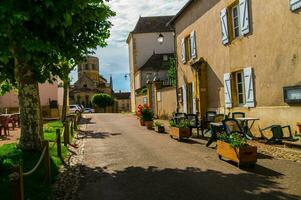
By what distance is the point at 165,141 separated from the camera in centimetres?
1514

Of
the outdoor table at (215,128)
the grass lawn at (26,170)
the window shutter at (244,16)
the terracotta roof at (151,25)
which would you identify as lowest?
the grass lawn at (26,170)

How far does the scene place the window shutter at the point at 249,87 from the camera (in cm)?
1459

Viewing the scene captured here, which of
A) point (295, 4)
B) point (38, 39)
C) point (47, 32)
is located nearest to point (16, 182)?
point (38, 39)

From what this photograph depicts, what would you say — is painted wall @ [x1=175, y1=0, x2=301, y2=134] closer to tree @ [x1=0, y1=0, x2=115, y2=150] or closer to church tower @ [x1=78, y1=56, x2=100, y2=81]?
tree @ [x1=0, y1=0, x2=115, y2=150]

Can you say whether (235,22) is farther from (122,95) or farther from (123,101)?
(122,95)

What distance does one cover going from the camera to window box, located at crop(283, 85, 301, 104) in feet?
38.7

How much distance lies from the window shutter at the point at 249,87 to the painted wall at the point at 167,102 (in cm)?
1061

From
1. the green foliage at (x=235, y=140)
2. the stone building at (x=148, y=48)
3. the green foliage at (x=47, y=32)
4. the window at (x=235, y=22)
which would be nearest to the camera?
the green foliage at (x=47, y=32)

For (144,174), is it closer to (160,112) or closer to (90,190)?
(90,190)

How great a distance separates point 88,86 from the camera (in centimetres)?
9862

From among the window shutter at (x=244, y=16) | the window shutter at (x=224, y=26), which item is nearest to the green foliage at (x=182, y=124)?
the window shutter at (x=224, y=26)

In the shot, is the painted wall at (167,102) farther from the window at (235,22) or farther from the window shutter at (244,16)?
the window shutter at (244,16)

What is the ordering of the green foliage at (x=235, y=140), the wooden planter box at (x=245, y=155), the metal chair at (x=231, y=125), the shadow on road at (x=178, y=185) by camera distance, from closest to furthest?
the shadow on road at (x=178, y=185)
the wooden planter box at (x=245, y=155)
the green foliage at (x=235, y=140)
the metal chair at (x=231, y=125)

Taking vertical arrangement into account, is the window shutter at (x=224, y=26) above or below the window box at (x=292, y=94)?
above
